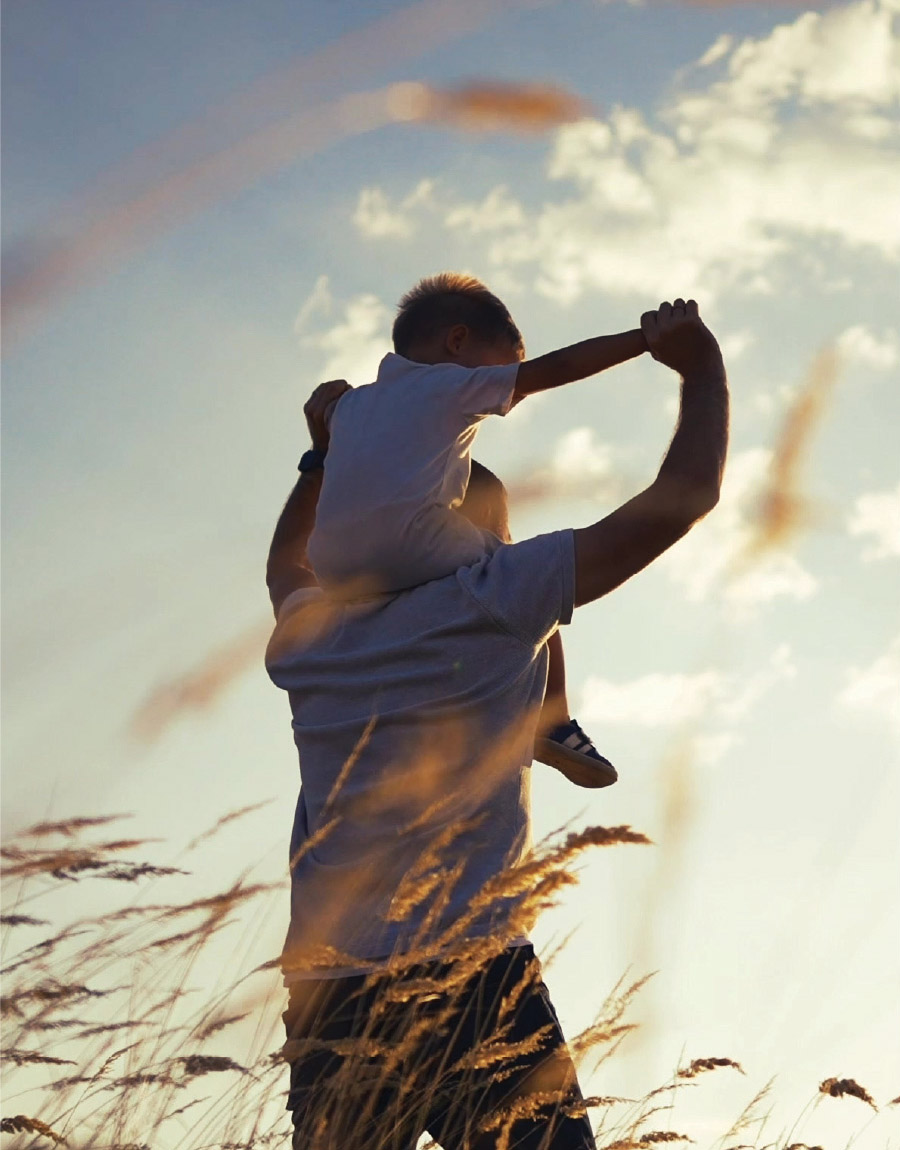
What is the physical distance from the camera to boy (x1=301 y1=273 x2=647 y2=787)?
192 cm

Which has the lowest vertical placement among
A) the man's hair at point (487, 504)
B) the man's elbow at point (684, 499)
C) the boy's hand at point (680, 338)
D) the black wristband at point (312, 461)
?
the man's elbow at point (684, 499)

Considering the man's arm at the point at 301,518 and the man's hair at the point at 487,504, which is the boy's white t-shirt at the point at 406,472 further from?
the man's arm at the point at 301,518

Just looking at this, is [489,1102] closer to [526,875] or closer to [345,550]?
[526,875]

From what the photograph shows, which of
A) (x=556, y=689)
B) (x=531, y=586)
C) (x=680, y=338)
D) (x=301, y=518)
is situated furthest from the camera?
(x=301, y=518)

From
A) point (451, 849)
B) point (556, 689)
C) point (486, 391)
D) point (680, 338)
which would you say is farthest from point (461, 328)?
point (451, 849)

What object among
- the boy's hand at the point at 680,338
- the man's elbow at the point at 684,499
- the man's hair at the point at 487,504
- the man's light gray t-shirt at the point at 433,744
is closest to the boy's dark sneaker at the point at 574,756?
the man's light gray t-shirt at the point at 433,744

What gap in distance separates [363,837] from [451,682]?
0.83 ft

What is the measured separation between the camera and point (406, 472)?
6.37 ft

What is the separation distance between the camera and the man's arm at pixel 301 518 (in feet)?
7.72

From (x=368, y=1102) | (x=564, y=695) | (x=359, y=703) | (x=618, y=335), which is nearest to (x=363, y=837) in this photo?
(x=359, y=703)

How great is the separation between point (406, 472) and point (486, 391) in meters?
0.17

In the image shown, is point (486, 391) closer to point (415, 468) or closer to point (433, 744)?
point (415, 468)

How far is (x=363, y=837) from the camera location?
1.89 metres

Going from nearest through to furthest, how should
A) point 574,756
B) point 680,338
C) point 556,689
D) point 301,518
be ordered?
point 680,338, point 574,756, point 556,689, point 301,518
